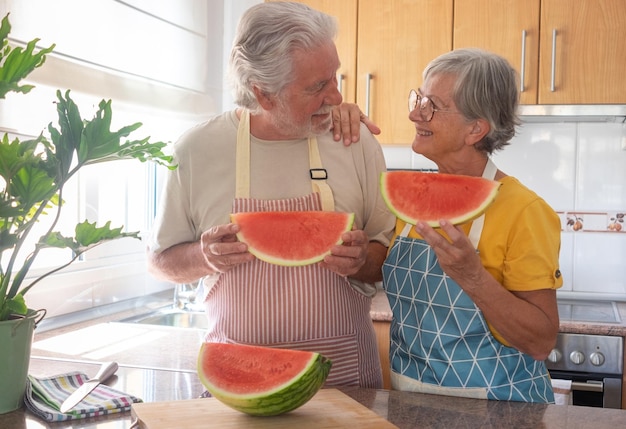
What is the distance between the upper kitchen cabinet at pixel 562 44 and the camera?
337 centimetres

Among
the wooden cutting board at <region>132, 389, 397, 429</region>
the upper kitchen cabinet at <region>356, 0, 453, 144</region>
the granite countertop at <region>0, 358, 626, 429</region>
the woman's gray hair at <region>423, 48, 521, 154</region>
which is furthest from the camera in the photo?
the upper kitchen cabinet at <region>356, 0, 453, 144</region>

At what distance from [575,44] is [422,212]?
6.80 feet

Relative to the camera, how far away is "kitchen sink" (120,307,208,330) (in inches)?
129

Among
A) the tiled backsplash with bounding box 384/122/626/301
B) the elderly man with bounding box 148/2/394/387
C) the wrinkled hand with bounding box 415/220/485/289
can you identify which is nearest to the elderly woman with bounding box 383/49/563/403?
the wrinkled hand with bounding box 415/220/485/289

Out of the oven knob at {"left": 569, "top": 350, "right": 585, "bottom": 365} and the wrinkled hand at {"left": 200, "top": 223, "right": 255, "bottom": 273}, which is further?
the oven knob at {"left": 569, "top": 350, "right": 585, "bottom": 365}

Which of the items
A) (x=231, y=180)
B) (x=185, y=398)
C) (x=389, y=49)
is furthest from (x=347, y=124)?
(x=389, y=49)

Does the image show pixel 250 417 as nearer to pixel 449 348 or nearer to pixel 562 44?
pixel 449 348

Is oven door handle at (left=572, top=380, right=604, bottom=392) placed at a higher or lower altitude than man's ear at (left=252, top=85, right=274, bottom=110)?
lower

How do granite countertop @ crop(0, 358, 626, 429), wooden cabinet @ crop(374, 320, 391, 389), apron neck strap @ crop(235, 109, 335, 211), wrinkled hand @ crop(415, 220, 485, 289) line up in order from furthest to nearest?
wooden cabinet @ crop(374, 320, 391, 389), apron neck strap @ crop(235, 109, 335, 211), wrinkled hand @ crop(415, 220, 485, 289), granite countertop @ crop(0, 358, 626, 429)

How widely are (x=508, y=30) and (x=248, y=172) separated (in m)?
2.04

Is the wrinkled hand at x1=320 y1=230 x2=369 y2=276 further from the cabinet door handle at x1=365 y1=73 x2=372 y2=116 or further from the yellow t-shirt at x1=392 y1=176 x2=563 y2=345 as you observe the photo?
the cabinet door handle at x1=365 y1=73 x2=372 y2=116

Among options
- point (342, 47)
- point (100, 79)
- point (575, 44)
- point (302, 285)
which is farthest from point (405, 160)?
point (302, 285)

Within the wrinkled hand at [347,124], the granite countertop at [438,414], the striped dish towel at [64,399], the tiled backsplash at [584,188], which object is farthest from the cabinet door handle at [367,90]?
the striped dish towel at [64,399]

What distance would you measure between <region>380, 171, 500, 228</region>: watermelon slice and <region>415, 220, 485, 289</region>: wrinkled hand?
4 centimetres
